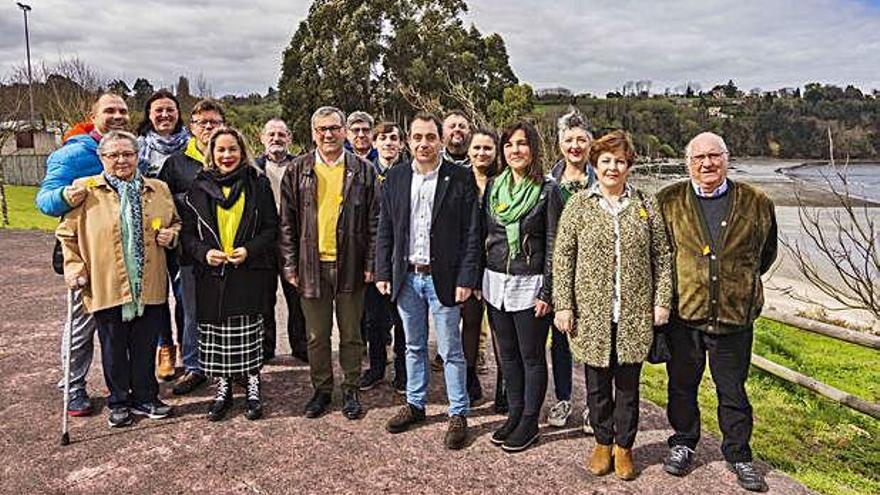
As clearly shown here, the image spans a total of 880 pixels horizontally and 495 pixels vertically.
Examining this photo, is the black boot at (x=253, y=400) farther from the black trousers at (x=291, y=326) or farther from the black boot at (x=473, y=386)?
the black boot at (x=473, y=386)

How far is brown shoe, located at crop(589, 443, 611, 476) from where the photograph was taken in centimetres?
388

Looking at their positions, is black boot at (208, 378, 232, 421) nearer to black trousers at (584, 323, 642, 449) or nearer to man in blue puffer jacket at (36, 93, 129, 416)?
man in blue puffer jacket at (36, 93, 129, 416)

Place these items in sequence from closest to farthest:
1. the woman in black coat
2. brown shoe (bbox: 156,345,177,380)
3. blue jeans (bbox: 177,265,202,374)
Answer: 1. the woman in black coat
2. blue jeans (bbox: 177,265,202,374)
3. brown shoe (bbox: 156,345,177,380)

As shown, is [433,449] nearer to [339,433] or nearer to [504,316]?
[339,433]

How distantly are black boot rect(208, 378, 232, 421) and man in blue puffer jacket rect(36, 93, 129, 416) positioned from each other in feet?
3.02

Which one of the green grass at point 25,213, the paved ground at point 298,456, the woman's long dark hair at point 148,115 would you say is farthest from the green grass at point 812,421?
the green grass at point 25,213

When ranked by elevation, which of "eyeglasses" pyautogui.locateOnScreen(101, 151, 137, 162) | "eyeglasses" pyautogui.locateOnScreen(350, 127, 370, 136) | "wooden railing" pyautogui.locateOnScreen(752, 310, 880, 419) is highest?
"eyeglasses" pyautogui.locateOnScreen(350, 127, 370, 136)

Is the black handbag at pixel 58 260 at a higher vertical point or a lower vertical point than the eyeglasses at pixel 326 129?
lower

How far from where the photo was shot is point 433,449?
4.23 meters

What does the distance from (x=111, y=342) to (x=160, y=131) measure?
1.70m

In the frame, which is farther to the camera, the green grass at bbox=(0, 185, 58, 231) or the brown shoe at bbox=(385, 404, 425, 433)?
the green grass at bbox=(0, 185, 58, 231)

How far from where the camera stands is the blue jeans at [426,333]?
4258 mm

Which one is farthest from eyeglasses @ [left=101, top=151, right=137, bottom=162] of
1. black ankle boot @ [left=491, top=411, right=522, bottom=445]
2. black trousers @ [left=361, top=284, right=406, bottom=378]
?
black ankle boot @ [left=491, top=411, right=522, bottom=445]

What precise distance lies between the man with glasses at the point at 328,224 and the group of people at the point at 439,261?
1cm
